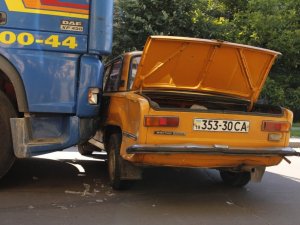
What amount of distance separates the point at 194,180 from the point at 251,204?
136 centimetres

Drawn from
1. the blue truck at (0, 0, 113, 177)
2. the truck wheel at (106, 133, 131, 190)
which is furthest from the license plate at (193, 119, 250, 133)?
the blue truck at (0, 0, 113, 177)

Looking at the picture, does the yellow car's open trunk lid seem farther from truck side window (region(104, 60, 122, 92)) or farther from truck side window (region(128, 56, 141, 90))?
truck side window (region(104, 60, 122, 92))

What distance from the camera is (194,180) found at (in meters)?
7.14

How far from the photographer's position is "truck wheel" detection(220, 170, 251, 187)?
6.73 meters

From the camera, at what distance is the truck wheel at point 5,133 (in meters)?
5.86

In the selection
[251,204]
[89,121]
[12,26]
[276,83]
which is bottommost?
[276,83]

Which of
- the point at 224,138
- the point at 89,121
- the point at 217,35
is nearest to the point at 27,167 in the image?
the point at 89,121

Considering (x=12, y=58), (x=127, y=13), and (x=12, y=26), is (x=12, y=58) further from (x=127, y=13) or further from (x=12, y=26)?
(x=127, y=13)

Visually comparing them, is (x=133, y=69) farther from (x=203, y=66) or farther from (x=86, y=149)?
(x=86, y=149)

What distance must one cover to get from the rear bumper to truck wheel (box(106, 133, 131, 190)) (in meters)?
0.76

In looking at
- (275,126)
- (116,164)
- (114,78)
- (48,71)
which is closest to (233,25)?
(114,78)

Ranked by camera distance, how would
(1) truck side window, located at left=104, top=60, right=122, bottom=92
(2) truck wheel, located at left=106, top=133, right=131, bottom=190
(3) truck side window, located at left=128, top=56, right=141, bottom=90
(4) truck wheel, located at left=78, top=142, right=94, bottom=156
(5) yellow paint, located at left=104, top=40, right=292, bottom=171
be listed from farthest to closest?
1. (4) truck wheel, located at left=78, top=142, right=94, bottom=156
2. (1) truck side window, located at left=104, top=60, right=122, bottom=92
3. (3) truck side window, located at left=128, top=56, right=141, bottom=90
4. (2) truck wheel, located at left=106, top=133, right=131, bottom=190
5. (5) yellow paint, located at left=104, top=40, right=292, bottom=171

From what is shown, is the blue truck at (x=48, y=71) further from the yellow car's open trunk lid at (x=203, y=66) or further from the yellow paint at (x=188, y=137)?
the yellow car's open trunk lid at (x=203, y=66)

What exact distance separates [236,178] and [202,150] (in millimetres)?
1671
